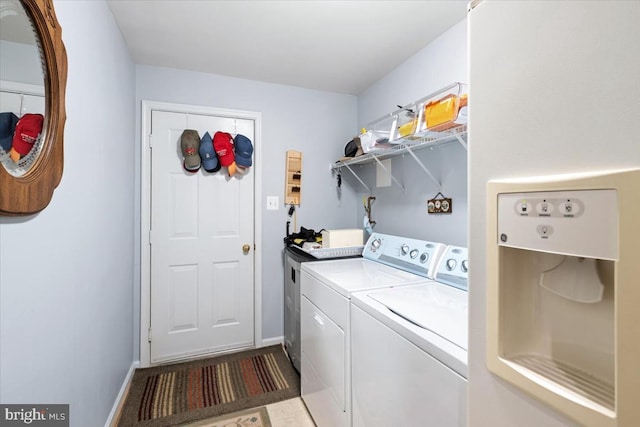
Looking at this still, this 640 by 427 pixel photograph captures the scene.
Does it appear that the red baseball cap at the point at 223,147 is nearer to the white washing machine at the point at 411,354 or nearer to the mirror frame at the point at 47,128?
the mirror frame at the point at 47,128

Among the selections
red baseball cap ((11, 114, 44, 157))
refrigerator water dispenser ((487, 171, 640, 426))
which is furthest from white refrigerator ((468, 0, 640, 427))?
red baseball cap ((11, 114, 44, 157))

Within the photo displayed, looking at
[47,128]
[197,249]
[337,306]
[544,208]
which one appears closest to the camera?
[544,208]

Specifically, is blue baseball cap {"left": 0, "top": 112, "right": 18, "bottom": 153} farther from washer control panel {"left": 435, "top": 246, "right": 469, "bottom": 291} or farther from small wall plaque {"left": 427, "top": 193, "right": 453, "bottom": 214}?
small wall plaque {"left": 427, "top": 193, "right": 453, "bottom": 214}

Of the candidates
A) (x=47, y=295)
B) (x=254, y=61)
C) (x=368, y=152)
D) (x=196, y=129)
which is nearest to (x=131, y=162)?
(x=196, y=129)

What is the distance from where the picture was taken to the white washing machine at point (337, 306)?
1435 mm

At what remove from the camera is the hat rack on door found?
1.47 meters

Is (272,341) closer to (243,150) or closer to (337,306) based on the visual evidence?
(337,306)

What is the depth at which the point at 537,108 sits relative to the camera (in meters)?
0.55

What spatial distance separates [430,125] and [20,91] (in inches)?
63.8

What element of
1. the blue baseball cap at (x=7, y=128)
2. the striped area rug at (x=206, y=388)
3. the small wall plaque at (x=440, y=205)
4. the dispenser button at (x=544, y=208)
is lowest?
the striped area rug at (x=206, y=388)

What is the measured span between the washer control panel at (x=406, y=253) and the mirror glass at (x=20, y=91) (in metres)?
1.76

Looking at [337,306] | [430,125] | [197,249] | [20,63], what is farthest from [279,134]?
[20,63]

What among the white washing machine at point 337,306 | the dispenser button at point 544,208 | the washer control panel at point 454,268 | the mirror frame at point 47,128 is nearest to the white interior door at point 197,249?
the white washing machine at point 337,306

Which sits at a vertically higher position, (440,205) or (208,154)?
(208,154)
